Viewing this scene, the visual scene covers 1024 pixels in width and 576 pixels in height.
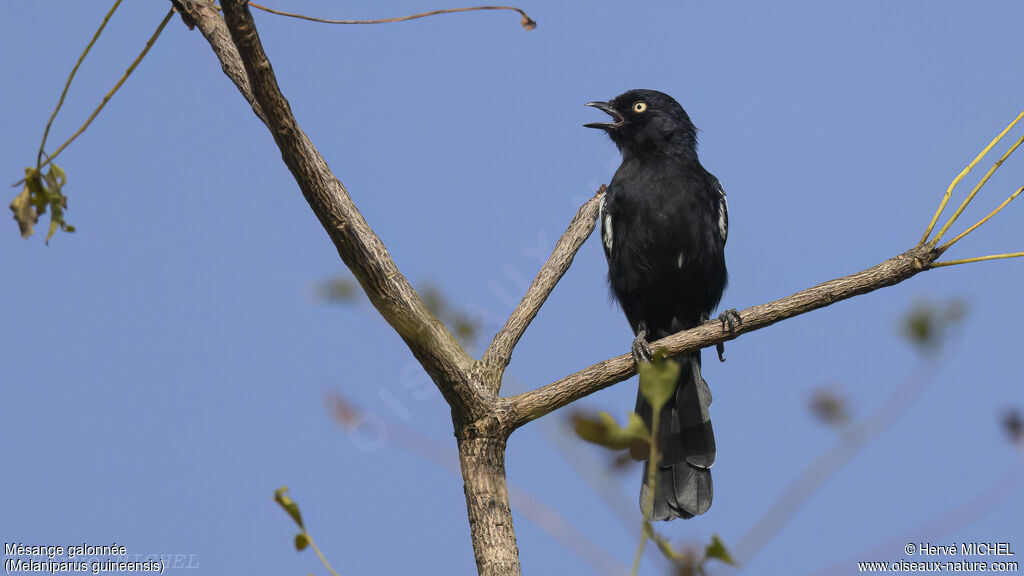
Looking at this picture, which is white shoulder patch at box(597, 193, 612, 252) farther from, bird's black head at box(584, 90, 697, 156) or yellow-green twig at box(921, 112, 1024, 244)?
yellow-green twig at box(921, 112, 1024, 244)

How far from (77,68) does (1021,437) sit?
8.73 feet

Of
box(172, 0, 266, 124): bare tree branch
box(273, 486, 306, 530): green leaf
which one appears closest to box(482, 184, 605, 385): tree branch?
box(172, 0, 266, 124): bare tree branch

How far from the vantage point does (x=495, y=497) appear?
3893 mm

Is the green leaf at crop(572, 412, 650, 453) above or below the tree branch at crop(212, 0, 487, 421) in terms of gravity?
below

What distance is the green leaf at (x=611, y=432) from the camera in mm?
1379

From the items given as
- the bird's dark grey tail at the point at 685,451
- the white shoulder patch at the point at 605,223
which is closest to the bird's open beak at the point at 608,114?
the white shoulder patch at the point at 605,223

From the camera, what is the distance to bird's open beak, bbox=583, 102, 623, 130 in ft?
21.0

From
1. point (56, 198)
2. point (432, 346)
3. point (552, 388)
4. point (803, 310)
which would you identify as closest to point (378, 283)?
point (432, 346)

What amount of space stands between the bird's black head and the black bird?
0.4 inches

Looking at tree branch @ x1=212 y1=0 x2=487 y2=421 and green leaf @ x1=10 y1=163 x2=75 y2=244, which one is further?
tree branch @ x1=212 y1=0 x2=487 y2=421

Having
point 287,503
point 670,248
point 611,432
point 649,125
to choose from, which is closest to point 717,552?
point 611,432

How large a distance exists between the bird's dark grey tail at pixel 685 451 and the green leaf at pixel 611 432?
358 cm

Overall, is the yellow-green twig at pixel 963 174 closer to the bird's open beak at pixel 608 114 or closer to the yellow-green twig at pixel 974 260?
the yellow-green twig at pixel 974 260

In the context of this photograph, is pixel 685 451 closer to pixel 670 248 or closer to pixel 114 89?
pixel 670 248
